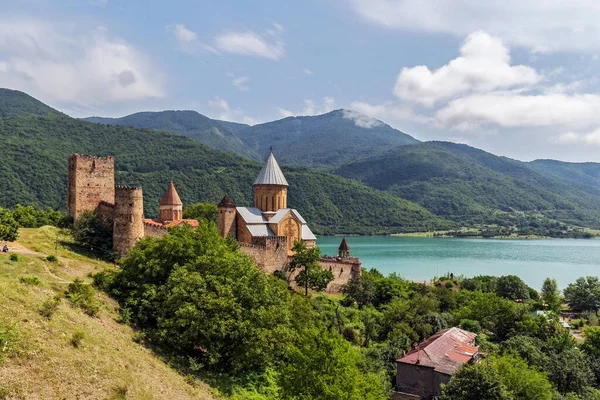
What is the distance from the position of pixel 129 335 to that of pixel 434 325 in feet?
60.2

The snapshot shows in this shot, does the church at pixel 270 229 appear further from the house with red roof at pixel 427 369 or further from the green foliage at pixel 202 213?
the house with red roof at pixel 427 369

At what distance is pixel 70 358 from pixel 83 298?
14.0 ft

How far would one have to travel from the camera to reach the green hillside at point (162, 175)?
226 ft

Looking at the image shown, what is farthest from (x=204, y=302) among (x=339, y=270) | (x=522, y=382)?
(x=339, y=270)

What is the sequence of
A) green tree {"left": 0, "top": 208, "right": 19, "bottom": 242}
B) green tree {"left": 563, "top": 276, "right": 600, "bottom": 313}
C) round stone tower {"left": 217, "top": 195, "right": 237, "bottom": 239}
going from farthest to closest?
green tree {"left": 563, "top": 276, "right": 600, "bottom": 313} → round stone tower {"left": 217, "top": 195, "right": 237, "bottom": 239} → green tree {"left": 0, "top": 208, "right": 19, "bottom": 242}

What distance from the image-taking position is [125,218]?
22844 millimetres

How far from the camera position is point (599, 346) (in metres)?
25.3

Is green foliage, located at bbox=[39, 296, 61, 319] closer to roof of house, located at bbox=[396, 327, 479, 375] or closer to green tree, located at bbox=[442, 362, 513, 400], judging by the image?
green tree, located at bbox=[442, 362, 513, 400]

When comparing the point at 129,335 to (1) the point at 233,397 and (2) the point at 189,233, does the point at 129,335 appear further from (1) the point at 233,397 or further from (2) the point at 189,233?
(2) the point at 189,233

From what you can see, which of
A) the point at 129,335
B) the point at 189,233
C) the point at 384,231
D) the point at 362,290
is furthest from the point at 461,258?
the point at 129,335

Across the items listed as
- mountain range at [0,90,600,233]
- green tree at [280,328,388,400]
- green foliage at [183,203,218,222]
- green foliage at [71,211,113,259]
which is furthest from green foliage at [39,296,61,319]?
mountain range at [0,90,600,233]

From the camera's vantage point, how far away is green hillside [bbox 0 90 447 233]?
68812 mm

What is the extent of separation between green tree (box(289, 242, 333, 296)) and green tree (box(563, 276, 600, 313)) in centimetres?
2576

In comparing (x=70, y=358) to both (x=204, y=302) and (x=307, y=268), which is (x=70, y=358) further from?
(x=307, y=268)
